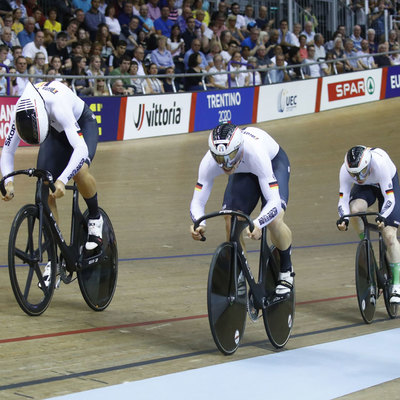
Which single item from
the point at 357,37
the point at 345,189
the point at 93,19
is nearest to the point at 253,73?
the point at 93,19

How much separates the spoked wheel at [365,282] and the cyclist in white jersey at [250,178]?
0.98 m

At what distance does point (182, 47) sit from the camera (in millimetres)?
14016

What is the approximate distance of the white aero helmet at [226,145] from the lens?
3.83 m

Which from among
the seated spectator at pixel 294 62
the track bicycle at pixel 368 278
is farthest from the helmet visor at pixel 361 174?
the seated spectator at pixel 294 62

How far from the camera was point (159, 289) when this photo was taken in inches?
220

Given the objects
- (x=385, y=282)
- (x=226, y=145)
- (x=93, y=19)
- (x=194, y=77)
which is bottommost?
(x=194, y=77)

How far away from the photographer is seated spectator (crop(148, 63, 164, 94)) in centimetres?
1286

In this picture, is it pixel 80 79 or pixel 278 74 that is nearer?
pixel 80 79

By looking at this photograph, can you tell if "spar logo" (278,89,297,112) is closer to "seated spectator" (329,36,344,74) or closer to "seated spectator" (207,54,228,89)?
"seated spectator" (207,54,228,89)

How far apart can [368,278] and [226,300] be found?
5.84ft

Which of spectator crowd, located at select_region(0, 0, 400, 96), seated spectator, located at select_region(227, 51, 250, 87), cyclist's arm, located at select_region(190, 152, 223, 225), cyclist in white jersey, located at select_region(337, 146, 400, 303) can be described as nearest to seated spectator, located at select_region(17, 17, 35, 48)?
spectator crowd, located at select_region(0, 0, 400, 96)

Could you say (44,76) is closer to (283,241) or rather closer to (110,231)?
(110,231)

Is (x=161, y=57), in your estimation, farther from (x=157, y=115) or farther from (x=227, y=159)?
(x=227, y=159)

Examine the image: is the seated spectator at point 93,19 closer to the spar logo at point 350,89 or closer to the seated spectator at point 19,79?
the seated spectator at point 19,79
